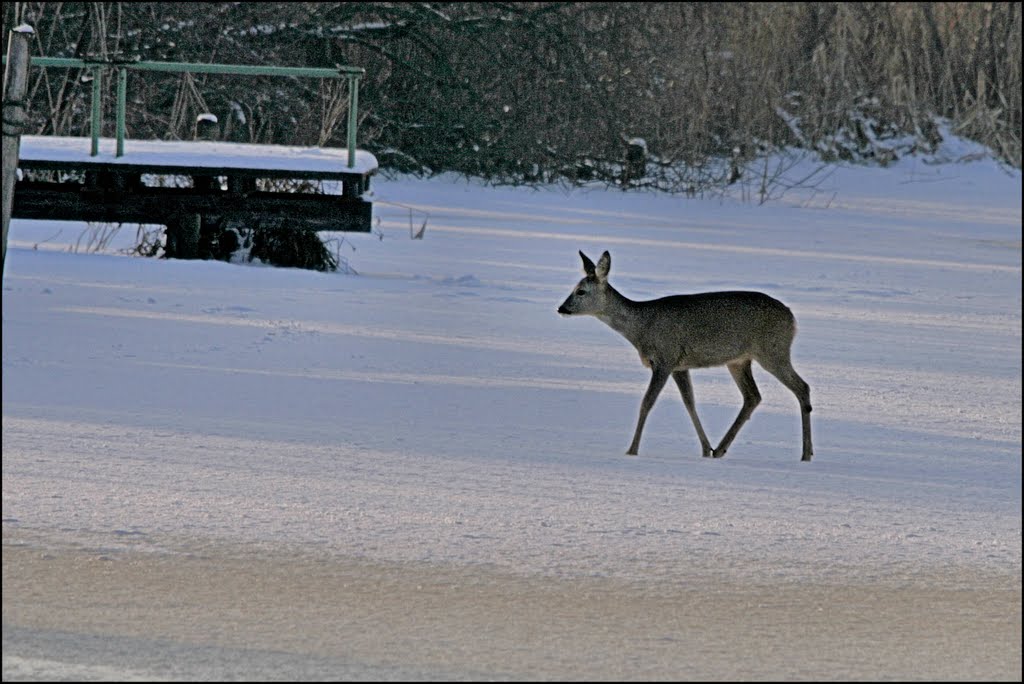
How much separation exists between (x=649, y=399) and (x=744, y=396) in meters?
0.54

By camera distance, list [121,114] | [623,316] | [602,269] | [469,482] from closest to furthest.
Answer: [469,482], [623,316], [602,269], [121,114]

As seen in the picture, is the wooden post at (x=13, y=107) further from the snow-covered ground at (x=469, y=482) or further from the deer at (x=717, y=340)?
the deer at (x=717, y=340)

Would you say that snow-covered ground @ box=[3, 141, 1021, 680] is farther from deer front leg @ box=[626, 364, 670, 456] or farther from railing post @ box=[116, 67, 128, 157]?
railing post @ box=[116, 67, 128, 157]

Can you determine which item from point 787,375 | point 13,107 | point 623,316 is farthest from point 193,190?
point 787,375

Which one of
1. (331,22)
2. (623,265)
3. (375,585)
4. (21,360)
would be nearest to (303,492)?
(375,585)

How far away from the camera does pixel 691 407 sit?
829 centimetres

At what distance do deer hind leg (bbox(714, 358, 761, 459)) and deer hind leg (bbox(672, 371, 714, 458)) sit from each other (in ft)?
0.20

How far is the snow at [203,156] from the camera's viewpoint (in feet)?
46.6

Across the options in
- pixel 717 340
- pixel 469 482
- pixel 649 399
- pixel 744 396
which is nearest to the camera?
pixel 469 482

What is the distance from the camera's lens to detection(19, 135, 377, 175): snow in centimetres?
1421

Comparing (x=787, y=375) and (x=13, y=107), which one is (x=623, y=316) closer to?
(x=787, y=375)

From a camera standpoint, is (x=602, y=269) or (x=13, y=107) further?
(x=13, y=107)

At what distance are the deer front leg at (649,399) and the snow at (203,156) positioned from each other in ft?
20.7

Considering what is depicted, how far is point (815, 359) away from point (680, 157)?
50.1 feet
